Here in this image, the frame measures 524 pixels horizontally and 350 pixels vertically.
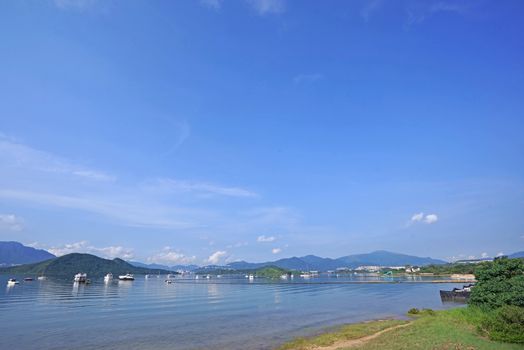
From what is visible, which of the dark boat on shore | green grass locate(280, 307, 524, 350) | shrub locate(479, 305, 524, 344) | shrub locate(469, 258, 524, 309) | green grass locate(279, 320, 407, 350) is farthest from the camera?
the dark boat on shore

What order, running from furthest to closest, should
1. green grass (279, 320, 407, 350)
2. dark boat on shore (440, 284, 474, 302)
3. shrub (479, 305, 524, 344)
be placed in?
dark boat on shore (440, 284, 474, 302)
green grass (279, 320, 407, 350)
shrub (479, 305, 524, 344)

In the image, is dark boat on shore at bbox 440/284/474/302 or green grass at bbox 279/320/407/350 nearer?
green grass at bbox 279/320/407/350

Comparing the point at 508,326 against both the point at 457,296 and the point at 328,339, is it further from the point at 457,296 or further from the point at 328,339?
the point at 457,296

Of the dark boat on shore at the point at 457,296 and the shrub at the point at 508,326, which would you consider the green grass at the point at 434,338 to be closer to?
the shrub at the point at 508,326

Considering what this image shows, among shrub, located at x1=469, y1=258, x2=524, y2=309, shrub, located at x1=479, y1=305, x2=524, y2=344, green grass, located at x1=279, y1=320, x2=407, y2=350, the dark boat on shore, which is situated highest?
shrub, located at x1=469, y1=258, x2=524, y2=309

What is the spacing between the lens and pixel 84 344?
115 ft

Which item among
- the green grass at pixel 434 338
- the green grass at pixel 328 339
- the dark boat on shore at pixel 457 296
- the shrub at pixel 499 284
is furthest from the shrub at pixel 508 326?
the dark boat on shore at pixel 457 296

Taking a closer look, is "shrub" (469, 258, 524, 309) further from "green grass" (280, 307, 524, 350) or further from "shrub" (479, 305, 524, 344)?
"shrub" (479, 305, 524, 344)

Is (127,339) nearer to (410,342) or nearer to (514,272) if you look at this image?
(410,342)

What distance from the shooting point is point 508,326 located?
24.6 metres

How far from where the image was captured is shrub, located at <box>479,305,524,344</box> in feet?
77.2

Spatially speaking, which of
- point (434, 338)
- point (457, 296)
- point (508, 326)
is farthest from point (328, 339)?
point (457, 296)

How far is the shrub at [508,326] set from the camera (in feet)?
77.2

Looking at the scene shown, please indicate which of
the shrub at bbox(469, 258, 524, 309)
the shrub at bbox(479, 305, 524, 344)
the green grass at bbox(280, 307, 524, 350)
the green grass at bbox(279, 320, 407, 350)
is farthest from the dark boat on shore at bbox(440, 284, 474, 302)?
the shrub at bbox(479, 305, 524, 344)
